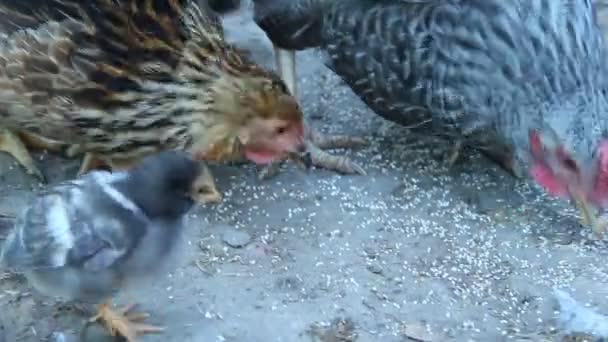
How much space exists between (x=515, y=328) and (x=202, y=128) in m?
1.05

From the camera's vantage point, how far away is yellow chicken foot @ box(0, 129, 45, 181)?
12.1 ft

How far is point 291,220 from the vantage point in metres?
3.58

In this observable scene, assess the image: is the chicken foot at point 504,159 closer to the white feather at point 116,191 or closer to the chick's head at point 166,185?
the chick's head at point 166,185

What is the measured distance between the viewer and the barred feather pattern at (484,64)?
3.34m

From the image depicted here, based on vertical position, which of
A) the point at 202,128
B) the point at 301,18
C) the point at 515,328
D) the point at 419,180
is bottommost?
the point at 515,328

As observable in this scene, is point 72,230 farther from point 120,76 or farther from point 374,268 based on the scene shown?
point 374,268

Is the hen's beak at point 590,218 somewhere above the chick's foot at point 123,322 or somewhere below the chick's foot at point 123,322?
above

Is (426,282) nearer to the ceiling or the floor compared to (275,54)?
nearer to the floor

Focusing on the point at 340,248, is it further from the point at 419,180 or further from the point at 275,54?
the point at 275,54

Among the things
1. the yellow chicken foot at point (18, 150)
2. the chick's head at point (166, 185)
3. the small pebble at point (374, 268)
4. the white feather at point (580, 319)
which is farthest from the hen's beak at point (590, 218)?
the yellow chicken foot at point (18, 150)

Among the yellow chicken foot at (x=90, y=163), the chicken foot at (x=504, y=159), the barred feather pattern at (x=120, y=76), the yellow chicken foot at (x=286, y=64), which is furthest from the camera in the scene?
the yellow chicken foot at (x=286, y=64)

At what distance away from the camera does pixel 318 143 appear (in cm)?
389

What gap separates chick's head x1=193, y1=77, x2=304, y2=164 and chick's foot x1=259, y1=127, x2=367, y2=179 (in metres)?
0.20

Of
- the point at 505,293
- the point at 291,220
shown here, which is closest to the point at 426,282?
the point at 505,293
